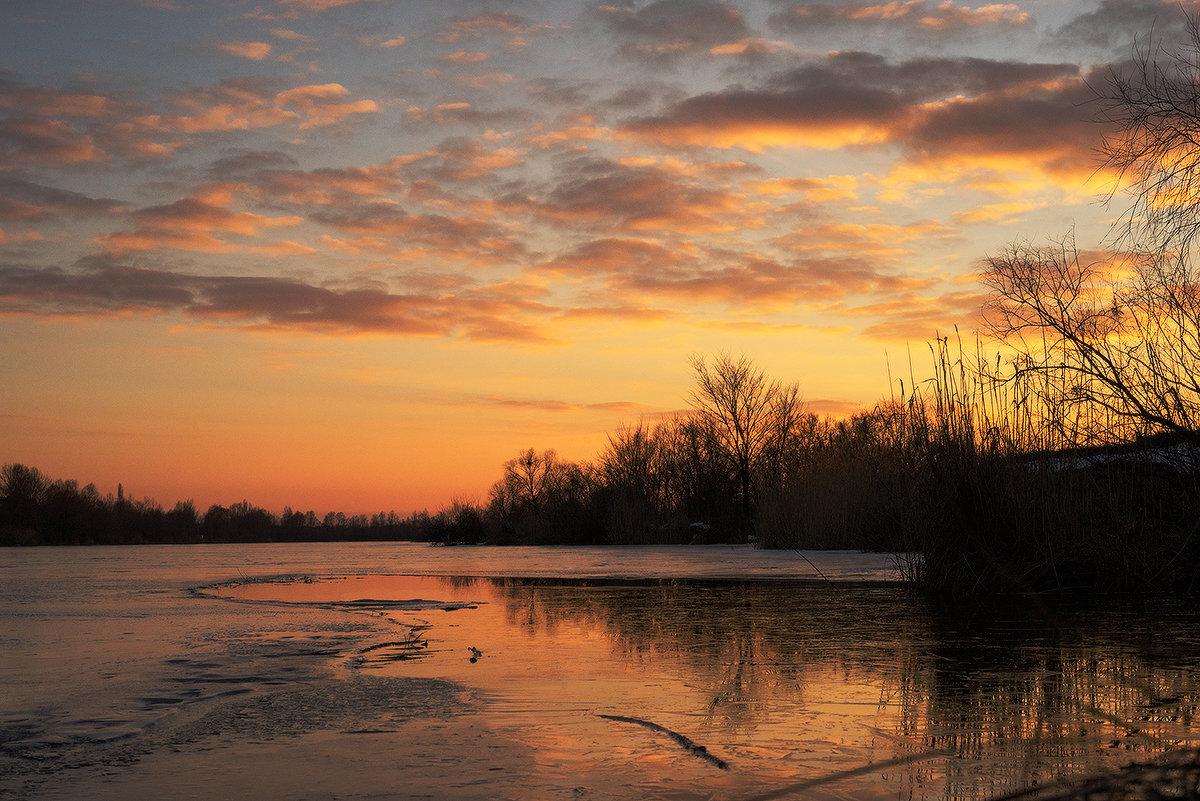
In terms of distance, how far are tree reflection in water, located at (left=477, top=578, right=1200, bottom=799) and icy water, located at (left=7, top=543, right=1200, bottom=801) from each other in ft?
0.08

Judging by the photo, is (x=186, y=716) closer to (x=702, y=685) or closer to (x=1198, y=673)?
(x=702, y=685)

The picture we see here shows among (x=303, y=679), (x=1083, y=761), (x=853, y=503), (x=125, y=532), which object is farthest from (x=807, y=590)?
(x=125, y=532)

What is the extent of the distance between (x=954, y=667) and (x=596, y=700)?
2.05 m

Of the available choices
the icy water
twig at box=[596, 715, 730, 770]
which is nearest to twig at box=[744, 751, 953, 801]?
the icy water

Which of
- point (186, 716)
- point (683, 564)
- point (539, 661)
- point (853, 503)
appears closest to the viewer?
point (186, 716)

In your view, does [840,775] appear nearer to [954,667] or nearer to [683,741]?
[683,741]

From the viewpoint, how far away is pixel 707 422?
4241 centimetres

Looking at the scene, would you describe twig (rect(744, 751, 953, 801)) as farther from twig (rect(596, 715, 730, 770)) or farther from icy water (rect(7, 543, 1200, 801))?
twig (rect(596, 715, 730, 770))

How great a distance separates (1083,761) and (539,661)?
10.5 feet

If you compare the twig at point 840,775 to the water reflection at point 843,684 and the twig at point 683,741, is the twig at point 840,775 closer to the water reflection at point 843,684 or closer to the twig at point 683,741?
the water reflection at point 843,684

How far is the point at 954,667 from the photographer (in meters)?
5.08

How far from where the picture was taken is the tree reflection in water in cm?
330

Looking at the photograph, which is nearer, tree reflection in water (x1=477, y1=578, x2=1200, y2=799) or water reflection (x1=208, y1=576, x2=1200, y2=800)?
water reflection (x1=208, y1=576, x2=1200, y2=800)

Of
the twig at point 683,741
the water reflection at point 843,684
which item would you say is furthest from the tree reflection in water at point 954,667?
the twig at point 683,741
